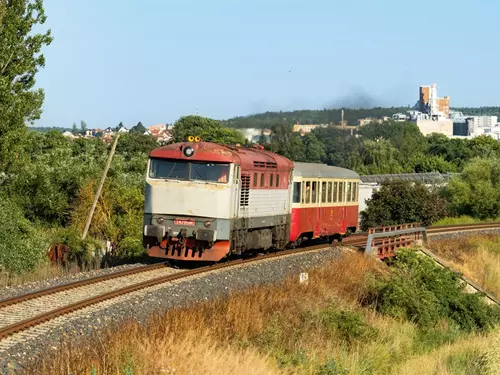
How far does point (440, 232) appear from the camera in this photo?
43969mm

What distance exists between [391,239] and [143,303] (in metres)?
18.2

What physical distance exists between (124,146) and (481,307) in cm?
6149

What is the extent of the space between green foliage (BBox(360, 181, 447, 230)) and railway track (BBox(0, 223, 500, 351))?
28.5 meters

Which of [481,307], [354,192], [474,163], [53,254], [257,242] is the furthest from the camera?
[474,163]

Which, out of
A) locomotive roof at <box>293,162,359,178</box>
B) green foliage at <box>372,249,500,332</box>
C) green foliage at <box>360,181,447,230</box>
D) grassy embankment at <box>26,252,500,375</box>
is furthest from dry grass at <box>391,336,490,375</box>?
green foliage at <box>360,181,447,230</box>

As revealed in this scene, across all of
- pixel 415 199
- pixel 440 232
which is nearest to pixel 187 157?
pixel 440 232

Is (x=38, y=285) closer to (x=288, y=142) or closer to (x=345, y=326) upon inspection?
(x=345, y=326)

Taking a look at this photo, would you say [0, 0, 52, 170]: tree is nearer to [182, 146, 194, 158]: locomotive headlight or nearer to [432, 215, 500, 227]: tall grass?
[182, 146, 194, 158]: locomotive headlight

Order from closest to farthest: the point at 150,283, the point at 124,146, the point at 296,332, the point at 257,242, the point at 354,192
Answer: the point at 296,332 → the point at 150,283 → the point at 257,242 → the point at 354,192 → the point at 124,146

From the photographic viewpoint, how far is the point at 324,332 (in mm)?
18188

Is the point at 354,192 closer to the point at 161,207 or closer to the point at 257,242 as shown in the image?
the point at 257,242

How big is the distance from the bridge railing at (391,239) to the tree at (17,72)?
1279 centimetres

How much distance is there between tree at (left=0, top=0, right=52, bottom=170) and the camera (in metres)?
30.5

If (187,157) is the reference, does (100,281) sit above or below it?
below
